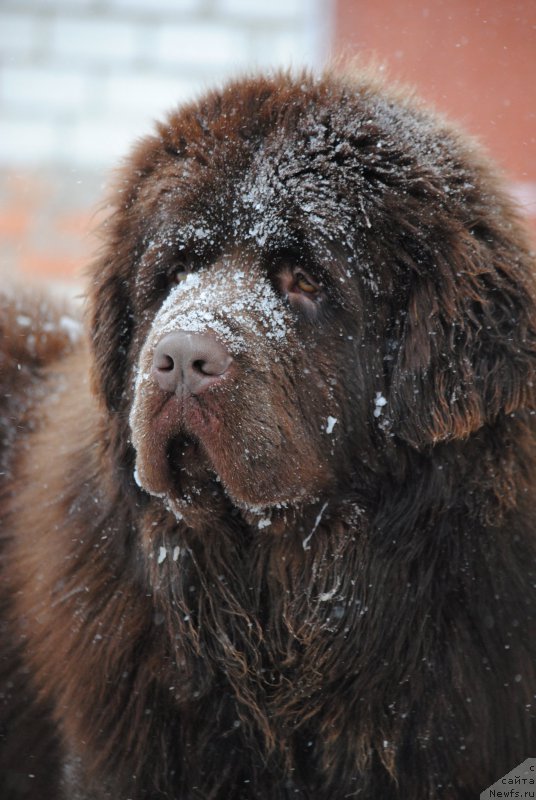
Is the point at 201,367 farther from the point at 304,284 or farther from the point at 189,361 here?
the point at 304,284

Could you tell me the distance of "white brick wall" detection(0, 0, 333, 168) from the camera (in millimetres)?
7250

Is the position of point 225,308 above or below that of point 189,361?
above

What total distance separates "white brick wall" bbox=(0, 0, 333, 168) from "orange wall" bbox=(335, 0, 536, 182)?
92 centimetres

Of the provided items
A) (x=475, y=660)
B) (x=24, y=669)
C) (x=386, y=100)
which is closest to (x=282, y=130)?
(x=386, y=100)

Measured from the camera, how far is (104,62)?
735 cm

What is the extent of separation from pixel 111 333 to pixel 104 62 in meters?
5.37

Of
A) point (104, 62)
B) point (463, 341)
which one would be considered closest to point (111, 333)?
point (463, 341)

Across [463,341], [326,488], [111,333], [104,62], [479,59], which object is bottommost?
[326,488]

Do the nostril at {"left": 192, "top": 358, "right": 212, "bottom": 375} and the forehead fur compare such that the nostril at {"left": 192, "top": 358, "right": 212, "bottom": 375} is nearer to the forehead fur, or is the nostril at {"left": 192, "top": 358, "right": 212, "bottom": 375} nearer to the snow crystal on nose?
the snow crystal on nose

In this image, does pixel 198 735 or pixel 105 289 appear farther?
pixel 105 289

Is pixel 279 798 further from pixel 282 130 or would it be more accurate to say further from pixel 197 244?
pixel 282 130

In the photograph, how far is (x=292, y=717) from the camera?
238cm

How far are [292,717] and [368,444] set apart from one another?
697 mm

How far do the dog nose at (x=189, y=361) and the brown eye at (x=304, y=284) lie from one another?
0.32 m
